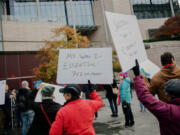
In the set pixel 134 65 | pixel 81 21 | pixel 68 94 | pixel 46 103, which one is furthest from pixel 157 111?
pixel 81 21

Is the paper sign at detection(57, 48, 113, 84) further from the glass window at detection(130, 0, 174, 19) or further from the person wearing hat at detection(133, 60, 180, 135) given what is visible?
the glass window at detection(130, 0, 174, 19)

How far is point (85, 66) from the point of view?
295 cm

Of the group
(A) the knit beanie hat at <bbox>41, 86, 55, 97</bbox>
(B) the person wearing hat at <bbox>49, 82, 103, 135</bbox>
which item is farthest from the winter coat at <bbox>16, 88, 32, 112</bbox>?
(B) the person wearing hat at <bbox>49, 82, 103, 135</bbox>

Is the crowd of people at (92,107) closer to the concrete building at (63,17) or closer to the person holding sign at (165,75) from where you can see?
the person holding sign at (165,75)

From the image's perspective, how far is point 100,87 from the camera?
1043 inches

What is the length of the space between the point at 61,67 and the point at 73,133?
1.25 meters

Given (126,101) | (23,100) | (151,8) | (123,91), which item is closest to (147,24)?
(151,8)

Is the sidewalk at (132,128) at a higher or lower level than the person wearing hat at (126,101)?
lower

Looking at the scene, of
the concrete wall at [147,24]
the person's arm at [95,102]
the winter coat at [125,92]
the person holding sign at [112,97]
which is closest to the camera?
the person's arm at [95,102]

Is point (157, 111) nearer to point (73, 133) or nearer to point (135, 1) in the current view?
point (73, 133)

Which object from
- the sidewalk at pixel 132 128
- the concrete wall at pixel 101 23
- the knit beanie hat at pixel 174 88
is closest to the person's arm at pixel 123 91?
the sidewalk at pixel 132 128

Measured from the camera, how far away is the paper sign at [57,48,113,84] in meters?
2.87

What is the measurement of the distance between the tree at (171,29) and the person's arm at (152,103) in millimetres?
29614

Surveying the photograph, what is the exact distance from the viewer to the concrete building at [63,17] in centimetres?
2209
